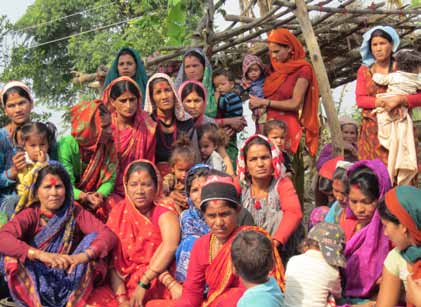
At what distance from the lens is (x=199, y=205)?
4668 mm

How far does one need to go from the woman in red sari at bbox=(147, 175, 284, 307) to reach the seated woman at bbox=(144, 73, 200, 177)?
4.94 ft

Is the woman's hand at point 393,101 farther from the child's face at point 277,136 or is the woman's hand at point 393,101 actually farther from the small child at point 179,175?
the small child at point 179,175

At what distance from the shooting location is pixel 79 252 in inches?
185

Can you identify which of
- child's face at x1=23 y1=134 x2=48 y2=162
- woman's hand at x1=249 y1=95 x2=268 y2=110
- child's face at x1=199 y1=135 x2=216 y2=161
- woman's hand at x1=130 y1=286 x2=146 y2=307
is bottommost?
woman's hand at x1=130 y1=286 x2=146 y2=307

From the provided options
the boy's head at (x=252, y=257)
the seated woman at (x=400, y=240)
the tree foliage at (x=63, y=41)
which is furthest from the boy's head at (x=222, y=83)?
the tree foliage at (x=63, y=41)

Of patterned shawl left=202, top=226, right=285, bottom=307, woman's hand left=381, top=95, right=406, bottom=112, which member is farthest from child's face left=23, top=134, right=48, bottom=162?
woman's hand left=381, top=95, right=406, bottom=112

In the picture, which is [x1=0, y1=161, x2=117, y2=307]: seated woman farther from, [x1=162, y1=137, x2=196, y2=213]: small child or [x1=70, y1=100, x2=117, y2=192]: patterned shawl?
[x1=162, y1=137, x2=196, y2=213]: small child

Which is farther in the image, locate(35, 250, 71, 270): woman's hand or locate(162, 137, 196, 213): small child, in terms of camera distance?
locate(162, 137, 196, 213): small child

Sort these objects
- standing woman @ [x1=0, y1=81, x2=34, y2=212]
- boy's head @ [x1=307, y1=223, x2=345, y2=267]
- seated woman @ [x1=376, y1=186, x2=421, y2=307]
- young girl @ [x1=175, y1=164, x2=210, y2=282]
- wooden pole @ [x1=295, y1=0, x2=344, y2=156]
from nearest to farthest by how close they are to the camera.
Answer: seated woman @ [x1=376, y1=186, x2=421, y2=307]
boy's head @ [x1=307, y1=223, x2=345, y2=267]
young girl @ [x1=175, y1=164, x2=210, y2=282]
standing woman @ [x1=0, y1=81, x2=34, y2=212]
wooden pole @ [x1=295, y1=0, x2=344, y2=156]

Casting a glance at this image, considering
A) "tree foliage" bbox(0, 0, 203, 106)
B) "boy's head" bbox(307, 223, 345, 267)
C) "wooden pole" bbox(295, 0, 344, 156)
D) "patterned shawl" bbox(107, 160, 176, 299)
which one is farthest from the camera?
"tree foliage" bbox(0, 0, 203, 106)

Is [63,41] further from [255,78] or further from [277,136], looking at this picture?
[277,136]

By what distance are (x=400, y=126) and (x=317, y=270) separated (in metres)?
1.94

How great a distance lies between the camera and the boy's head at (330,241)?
4266 mm

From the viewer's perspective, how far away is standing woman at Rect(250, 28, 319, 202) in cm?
670
